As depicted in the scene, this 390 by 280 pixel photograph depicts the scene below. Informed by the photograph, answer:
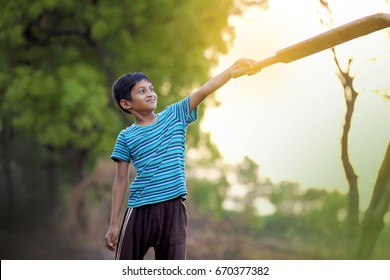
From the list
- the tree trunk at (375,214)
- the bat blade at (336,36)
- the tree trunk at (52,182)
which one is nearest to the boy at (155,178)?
the bat blade at (336,36)

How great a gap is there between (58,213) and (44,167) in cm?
123

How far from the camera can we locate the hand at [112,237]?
8.51 feet

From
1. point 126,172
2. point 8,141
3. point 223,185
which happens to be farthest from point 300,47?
point 8,141

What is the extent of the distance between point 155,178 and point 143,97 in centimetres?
30

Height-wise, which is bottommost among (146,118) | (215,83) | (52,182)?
(52,182)

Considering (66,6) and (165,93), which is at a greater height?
(66,6)

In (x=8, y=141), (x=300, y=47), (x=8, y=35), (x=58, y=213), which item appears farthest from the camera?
(x=8, y=141)

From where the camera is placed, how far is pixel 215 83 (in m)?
2.51

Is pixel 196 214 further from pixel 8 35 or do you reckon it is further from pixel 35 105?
pixel 8 35

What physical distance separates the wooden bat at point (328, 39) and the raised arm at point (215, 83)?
20mm

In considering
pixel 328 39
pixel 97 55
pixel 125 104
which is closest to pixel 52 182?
pixel 97 55

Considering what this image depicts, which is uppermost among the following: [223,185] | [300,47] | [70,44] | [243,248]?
[70,44]

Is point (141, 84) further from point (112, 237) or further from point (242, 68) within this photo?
point (112, 237)

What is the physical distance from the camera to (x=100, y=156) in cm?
911
